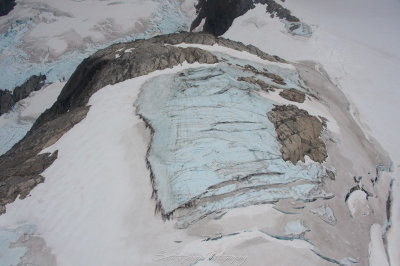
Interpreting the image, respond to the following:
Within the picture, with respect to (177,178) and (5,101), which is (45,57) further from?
(177,178)

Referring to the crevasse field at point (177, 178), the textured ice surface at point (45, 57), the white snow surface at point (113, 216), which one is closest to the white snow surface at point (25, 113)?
the textured ice surface at point (45, 57)

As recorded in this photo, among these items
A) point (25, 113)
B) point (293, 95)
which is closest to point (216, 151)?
point (293, 95)

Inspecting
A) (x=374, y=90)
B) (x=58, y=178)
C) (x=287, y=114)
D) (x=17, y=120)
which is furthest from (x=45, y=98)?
(x=374, y=90)

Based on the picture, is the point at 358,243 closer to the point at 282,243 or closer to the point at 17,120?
the point at 282,243

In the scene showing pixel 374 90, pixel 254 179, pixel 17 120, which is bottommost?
pixel 17 120

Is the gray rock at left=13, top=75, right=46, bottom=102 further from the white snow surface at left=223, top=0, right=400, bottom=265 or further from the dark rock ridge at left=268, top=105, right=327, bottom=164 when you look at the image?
the dark rock ridge at left=268, top=105, right=327, bottom=164
